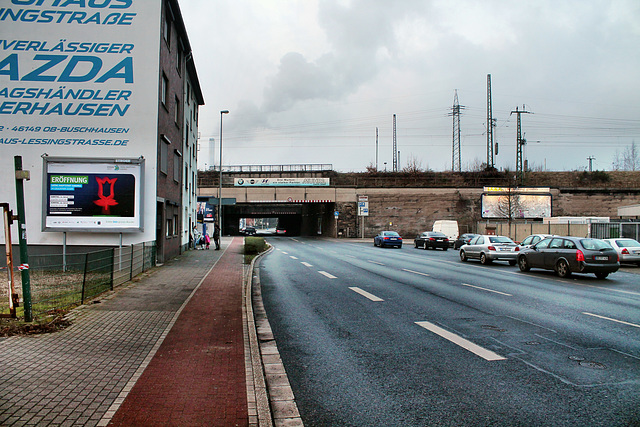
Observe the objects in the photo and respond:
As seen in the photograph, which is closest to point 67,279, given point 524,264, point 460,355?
point 460,355

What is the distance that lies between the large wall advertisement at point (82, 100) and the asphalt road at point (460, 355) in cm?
858

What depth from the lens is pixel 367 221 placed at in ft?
181

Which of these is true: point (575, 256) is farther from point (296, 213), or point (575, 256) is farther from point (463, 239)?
point (296, 213)

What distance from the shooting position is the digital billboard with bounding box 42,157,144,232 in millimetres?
16438

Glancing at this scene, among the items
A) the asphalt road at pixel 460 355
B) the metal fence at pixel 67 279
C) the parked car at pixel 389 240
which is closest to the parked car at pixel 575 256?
the asphalt road at pixel 460 355

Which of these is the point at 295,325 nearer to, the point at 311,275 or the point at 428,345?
the point at 428,345

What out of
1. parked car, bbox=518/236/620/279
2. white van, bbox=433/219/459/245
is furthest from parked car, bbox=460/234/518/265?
white van, bbox=433/219/459/245

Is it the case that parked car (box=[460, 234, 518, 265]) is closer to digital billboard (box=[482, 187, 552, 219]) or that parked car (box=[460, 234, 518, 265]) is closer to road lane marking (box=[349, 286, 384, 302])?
road lane marking (box=[349, 286, 384, 302])

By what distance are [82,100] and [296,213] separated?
180 ft

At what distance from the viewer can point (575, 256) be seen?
16.0 metres

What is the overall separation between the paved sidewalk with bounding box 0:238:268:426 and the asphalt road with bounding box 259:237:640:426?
2.68 ft

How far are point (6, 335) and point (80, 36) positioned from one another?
14567mm

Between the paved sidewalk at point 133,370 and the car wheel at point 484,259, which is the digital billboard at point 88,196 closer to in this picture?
the paved sidewalk at point 133,370

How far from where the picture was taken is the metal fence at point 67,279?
339 inches
